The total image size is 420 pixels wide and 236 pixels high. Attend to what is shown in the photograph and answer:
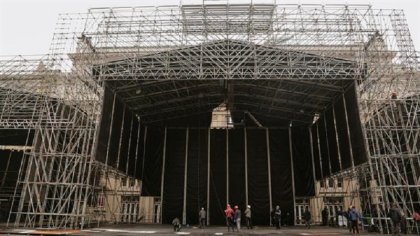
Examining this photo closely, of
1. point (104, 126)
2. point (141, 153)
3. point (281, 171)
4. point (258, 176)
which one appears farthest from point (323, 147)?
point (104, 126)

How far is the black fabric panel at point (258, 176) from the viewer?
84.4 ft

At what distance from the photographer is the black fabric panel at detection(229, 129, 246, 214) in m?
26.2

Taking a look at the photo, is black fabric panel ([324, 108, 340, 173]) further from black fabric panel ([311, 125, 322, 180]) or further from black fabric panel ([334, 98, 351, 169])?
black fabric panel ([311, 125, 322, 180])

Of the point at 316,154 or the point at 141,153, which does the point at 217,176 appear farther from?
the point at 316,154

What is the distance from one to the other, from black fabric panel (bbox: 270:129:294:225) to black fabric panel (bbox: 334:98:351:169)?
19.7ft

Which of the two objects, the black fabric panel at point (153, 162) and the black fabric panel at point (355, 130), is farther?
the black fabric panel at point (153, 162)

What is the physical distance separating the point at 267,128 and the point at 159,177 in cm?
947

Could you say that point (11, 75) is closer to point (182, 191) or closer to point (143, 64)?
point (143, 64)

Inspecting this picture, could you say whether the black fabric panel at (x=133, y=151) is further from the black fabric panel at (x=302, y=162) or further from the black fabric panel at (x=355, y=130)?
the black fabric panel at (x=355, y=130)

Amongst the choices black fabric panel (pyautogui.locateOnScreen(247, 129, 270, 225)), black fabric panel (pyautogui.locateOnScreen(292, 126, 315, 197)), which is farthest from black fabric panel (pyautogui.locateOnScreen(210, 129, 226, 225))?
black fabric panel (pyautogui.locateOnScreen(292, 126, 315, 197))

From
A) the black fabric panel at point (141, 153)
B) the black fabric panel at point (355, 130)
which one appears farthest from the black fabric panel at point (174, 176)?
the black fabric panel at point (355, 130)

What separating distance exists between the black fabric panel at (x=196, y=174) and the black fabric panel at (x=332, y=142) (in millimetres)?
9362

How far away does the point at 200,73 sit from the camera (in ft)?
63.6

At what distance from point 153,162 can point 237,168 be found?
22.2ft
